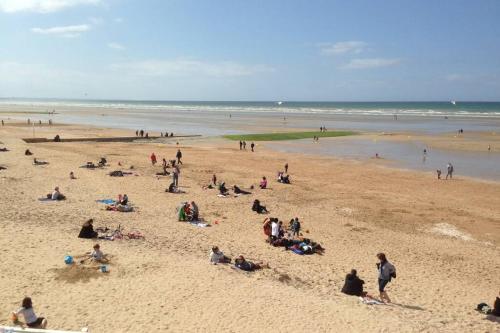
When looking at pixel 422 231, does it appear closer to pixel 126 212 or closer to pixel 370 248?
pixel 370 248

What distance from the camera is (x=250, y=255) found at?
51.0ft

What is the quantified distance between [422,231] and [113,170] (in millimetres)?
19815

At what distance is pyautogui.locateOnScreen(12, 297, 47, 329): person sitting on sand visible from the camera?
9.42 meters

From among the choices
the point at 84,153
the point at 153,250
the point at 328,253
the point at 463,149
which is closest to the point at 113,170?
the point at 84,153

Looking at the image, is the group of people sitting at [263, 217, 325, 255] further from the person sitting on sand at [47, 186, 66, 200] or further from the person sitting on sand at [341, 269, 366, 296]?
the person sitting on sand at [47, 186, 66, 200]

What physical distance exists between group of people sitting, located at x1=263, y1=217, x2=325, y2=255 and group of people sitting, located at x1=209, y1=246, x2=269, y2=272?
222cm

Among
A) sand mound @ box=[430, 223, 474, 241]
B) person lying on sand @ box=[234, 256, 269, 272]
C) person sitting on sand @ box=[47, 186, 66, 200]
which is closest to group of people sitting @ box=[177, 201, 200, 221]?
person lying on sand @ box=[234, 256, 269, 272]

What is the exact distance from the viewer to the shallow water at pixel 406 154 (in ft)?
118

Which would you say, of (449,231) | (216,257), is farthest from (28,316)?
(449,231)

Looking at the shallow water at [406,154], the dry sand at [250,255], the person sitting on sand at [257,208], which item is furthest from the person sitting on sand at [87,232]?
the shallow water at [406,154]

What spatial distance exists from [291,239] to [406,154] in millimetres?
30350

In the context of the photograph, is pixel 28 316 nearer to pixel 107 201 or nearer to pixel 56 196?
pixel 107 201

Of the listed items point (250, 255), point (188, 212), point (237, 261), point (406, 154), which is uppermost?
point (406, 154)

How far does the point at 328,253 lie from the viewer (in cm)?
1628
